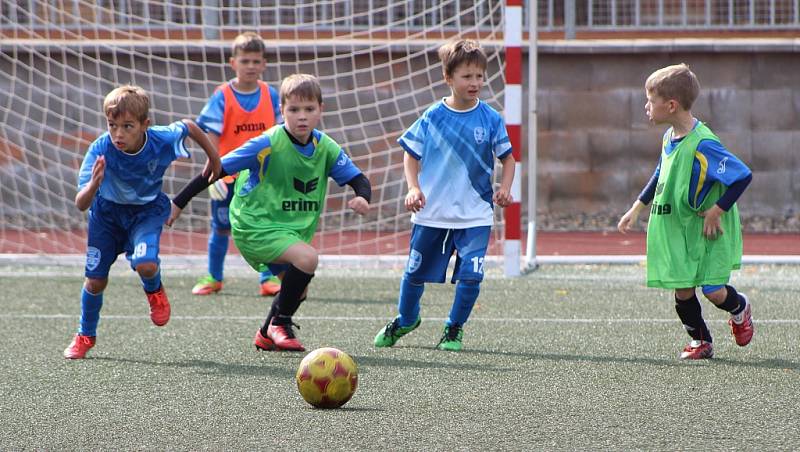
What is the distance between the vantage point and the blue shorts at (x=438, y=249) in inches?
219

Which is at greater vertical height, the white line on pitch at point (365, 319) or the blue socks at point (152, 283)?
the blue socks at point (152, 283)

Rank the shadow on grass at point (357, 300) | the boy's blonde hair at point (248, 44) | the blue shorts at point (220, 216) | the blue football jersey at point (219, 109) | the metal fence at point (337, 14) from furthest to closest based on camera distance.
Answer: the metal fence at point (337, 14) < the blue shorts at point (220, 216) < the blue football jersey at point (219, 109) < the boy's blonde hair at point (248, 44) < the shadow on grass at point (357, 300)

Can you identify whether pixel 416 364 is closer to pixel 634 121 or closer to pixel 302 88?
pixel 302 88

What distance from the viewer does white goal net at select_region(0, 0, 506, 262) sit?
9836 millimetres

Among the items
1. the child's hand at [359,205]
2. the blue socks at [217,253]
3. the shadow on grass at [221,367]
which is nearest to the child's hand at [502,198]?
the child's hand at [359,205]

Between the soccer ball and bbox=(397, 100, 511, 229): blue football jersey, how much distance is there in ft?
4.80

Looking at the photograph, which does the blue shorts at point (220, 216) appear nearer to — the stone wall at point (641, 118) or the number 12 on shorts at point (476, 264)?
the number 12 on shorts at point (476, 264)

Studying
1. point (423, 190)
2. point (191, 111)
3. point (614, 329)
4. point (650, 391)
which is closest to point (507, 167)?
point (423, 190)

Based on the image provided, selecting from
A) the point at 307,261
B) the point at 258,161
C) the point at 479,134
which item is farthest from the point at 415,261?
the point at 258,161

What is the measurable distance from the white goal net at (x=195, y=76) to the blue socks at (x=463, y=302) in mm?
4170

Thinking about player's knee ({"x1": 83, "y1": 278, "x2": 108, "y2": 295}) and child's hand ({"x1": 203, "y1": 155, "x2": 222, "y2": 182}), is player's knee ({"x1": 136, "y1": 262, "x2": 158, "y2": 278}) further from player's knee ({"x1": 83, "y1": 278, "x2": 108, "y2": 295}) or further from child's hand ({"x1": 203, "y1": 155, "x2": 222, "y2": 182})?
child's hand ({"x1": 203, "y1": 155, "x2": 222, "y2": 182})

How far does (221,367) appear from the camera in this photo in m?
5.08

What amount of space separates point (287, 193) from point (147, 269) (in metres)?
0.70

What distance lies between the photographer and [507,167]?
559 cm
